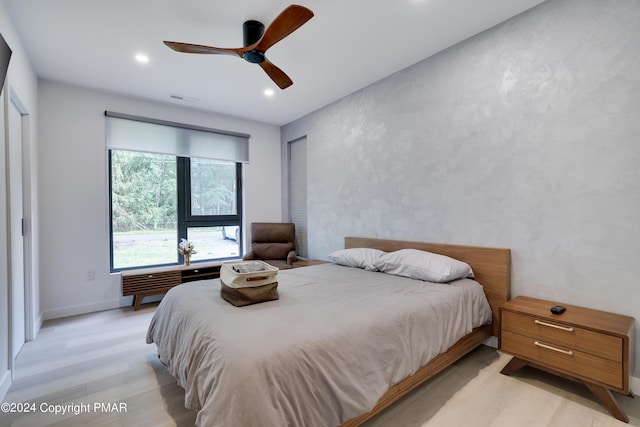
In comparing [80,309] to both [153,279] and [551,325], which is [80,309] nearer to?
[153,279]

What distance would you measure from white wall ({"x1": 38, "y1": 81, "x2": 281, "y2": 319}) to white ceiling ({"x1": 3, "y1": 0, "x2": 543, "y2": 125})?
23 centimetres

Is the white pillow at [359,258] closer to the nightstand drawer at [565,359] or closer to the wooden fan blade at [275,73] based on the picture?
the nightstand drawer at [565,359]

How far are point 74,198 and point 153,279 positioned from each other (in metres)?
1.34

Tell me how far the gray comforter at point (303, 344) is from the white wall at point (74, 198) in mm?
2015

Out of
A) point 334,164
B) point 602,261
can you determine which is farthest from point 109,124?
point 602,261

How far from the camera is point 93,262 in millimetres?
3514

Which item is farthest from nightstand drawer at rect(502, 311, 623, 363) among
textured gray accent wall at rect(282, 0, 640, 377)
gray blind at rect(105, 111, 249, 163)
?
gray blind at rect(105, 111, 249, 163)

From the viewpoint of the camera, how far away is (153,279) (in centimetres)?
359

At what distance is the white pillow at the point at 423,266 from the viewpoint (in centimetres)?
230

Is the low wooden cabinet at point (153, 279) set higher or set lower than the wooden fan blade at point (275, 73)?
lower

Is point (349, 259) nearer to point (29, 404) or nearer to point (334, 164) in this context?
point (334, 164)

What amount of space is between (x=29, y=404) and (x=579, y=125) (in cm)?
411

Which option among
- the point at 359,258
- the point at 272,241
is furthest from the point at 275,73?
the point at 272,241

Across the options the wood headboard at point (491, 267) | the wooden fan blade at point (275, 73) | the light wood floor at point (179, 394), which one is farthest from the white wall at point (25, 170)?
the wood headboard at point (491, 267)
